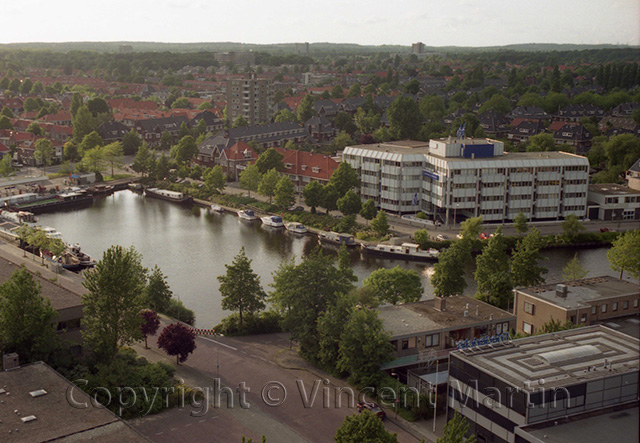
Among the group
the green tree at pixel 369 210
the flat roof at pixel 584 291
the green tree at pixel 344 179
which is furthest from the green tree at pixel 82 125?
the flat roof at pixel 584 291

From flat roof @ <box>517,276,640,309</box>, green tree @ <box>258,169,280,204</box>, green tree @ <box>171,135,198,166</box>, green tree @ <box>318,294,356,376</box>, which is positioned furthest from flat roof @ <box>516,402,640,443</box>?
green tree @ <box>171,135,198,166</box>

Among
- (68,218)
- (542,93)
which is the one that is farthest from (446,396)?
(542,93)

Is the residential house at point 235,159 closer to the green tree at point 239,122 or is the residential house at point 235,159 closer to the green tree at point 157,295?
the green tree at point 239,122

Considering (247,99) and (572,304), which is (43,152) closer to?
(247,99)

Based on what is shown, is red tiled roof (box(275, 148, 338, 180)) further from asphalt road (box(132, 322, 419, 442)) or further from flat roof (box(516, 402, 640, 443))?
flat roof (box(516, 402, 640, 443))

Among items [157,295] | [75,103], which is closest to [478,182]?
[157,295]

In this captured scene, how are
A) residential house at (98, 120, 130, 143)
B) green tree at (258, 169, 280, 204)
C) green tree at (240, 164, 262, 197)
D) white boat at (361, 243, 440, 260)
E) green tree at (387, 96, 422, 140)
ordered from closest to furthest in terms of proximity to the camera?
white boat at (361, 243, 440, 260) → green tree at (258, 169, 280, 204) → green tree at (240, 164, 262, 197) → green tree at (387, 96, 422, 140) → residential house at (98, 120, 130, 143)

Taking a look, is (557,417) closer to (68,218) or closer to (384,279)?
(384,279)
